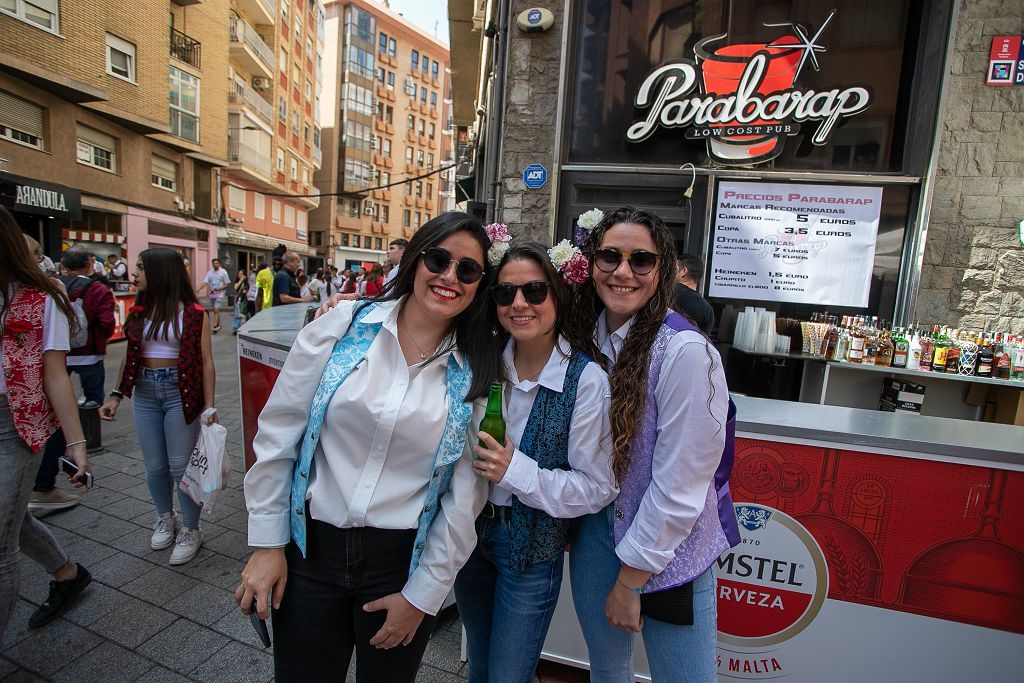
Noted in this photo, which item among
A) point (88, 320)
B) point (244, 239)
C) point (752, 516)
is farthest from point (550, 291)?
point (244, 239)

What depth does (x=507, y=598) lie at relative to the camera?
170 centimetres

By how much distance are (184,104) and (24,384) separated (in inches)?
949

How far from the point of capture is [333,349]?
5.00 ft

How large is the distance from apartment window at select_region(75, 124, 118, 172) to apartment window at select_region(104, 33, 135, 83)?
2133 mm

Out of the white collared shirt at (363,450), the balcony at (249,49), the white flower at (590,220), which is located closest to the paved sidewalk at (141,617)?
the white collared shirt at (363,450)

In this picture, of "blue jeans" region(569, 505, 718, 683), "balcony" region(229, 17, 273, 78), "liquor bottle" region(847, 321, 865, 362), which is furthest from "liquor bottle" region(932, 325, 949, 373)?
"balcony" region(229, 17, 273, 78)

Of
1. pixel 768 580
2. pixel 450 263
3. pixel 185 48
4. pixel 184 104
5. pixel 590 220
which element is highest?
pixel 185 48

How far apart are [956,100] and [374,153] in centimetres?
5332

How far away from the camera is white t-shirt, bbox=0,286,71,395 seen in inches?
91.3

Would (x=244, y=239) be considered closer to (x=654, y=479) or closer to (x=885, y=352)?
(x=885, y=352)

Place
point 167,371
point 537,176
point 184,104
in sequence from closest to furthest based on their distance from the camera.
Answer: point 167,371, point 537,176, point 184,104

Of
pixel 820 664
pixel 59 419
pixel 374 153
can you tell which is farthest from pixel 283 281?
pixel 374 153

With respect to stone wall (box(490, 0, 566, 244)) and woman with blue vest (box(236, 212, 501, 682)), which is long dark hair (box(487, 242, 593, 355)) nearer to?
woman with blue vest (box(236, 212, 501, 682))

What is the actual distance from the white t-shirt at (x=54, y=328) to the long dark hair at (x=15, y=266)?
24 millimetres
